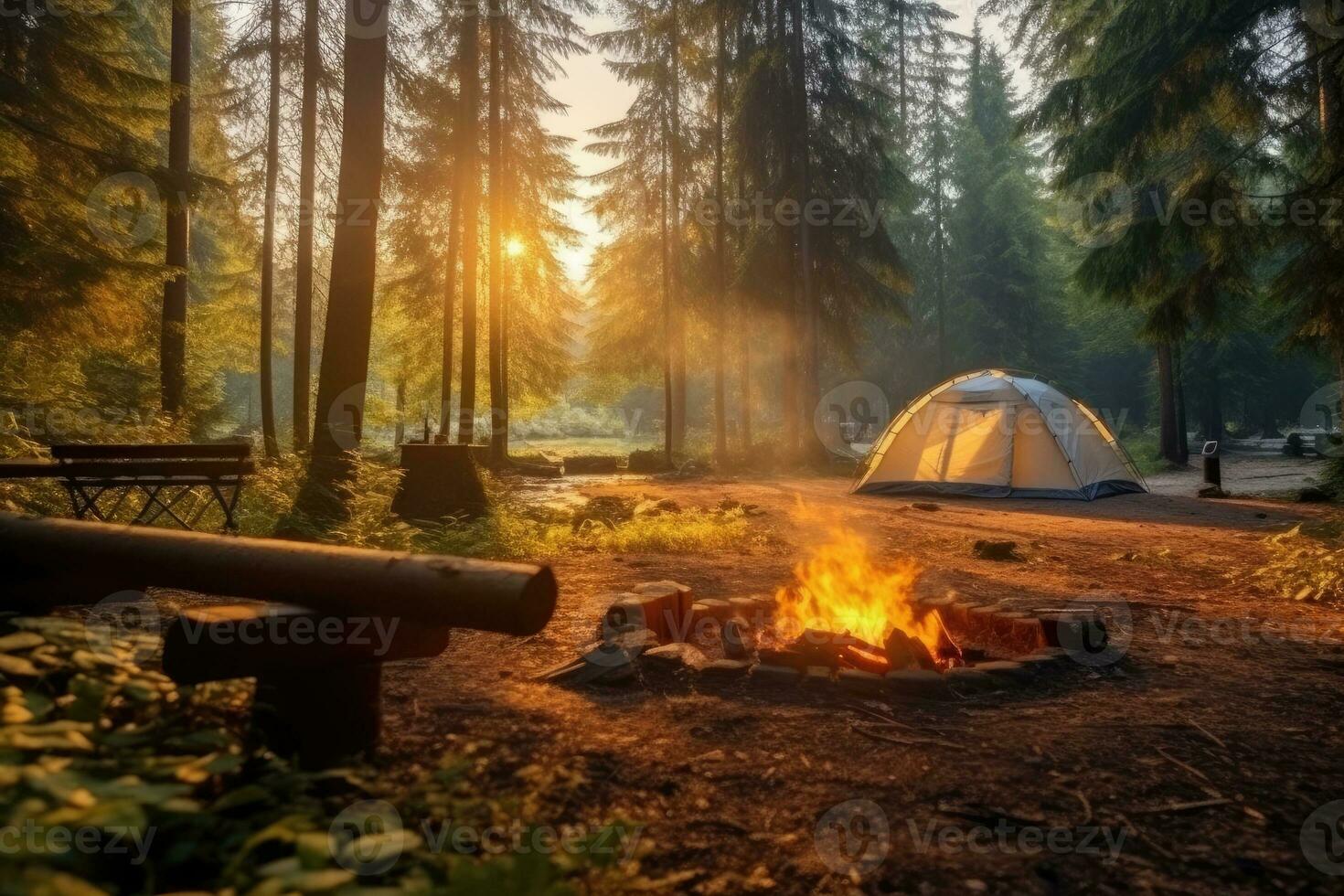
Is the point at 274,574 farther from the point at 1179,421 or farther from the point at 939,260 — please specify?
the point at 939,260

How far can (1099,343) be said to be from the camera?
34250mm

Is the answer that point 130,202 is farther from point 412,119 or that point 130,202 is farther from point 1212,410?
point 1212,410

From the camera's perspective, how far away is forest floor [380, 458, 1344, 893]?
2.29 meters

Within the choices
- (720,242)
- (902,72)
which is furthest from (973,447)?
(902,72)

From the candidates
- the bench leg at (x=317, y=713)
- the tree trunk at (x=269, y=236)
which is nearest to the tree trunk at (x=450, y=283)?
the tree trunk at (x=269, y=236)

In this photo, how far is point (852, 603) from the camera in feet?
17.1

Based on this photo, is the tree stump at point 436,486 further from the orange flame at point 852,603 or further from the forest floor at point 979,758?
the orange flame at point 852,603

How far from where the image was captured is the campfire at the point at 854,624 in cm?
413

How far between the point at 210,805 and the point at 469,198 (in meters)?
17.6

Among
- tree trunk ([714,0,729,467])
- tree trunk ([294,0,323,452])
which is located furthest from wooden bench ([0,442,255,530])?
tree trunk ([714,0,729,467])

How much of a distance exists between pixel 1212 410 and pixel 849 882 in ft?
114

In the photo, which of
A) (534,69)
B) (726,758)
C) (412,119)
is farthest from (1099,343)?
(726,758)

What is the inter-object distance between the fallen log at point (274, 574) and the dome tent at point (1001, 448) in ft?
44.4

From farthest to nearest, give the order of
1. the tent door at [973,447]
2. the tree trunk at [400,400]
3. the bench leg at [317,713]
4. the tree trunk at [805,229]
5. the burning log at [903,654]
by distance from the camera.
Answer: the tree trunk at [400,400] < the tree trunk at [805,229] < the tent door at [973,447] < the burning log at [903,654] < the bench leg at [317,713]
